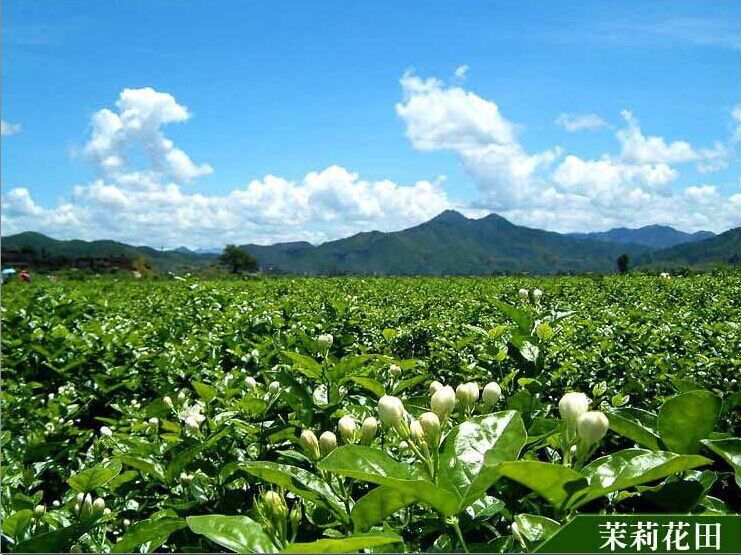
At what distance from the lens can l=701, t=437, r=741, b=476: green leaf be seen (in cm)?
108

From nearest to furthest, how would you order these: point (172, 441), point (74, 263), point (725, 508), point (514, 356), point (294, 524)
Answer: point (294, 524) < point (725, 508) < point (172, 441) < point (514, 356) < point (74, 263)

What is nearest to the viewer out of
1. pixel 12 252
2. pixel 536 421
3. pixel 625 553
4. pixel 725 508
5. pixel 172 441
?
pixel 625 553

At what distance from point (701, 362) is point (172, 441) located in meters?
2.83

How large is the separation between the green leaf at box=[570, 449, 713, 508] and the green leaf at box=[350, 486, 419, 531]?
277 mm

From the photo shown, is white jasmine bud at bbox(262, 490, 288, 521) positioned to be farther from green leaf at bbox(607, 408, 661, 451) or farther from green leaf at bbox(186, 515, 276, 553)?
green leaf at bbox(607, 408, 661, 451)

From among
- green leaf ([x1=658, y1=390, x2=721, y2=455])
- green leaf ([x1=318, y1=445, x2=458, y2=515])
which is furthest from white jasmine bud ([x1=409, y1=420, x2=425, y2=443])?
green leaf ([x1=658, y1=390, x2=721, y2=455])

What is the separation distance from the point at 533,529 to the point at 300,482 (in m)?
0.42

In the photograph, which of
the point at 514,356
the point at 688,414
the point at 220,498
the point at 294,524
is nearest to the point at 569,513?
the point at 688,414

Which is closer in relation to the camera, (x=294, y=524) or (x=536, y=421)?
(x=294, y=524)

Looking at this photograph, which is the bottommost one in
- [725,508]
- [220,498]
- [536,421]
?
[220,498]

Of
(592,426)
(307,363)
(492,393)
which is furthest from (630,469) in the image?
(307,363)

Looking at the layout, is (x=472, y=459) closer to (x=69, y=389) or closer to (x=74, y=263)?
(x=69, y=389)

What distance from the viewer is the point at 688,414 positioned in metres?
1.10

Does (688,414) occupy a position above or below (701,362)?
above
